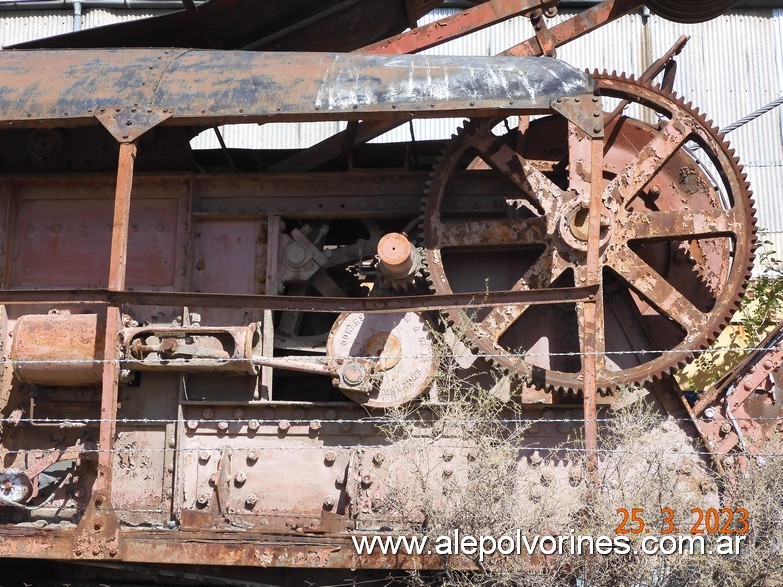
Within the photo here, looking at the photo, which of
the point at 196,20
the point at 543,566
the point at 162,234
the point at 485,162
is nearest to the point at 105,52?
the point at 196,20

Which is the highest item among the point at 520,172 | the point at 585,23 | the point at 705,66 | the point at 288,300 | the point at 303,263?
the point at 705,66

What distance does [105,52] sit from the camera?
826 cm

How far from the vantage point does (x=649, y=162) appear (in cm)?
814

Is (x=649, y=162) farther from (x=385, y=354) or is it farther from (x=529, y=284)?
(x=385, y=354)

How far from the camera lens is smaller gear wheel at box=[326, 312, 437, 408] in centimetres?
788

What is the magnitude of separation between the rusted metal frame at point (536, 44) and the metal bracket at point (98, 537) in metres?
3.48

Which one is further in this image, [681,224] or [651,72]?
[651,72]

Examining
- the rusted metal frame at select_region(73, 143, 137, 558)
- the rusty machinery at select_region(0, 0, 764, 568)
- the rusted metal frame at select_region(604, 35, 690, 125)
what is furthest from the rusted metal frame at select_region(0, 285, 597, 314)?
the rusted metal frame at select_region(604, 35, 690, 125)

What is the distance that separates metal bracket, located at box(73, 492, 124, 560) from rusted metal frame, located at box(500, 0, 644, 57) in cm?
501

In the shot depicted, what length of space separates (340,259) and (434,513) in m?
2.70

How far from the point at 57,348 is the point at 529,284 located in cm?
375

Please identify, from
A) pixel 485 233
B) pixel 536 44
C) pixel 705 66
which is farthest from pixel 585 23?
pixel 705 66

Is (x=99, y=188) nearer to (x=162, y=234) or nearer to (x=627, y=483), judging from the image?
(x=162, y=234)
